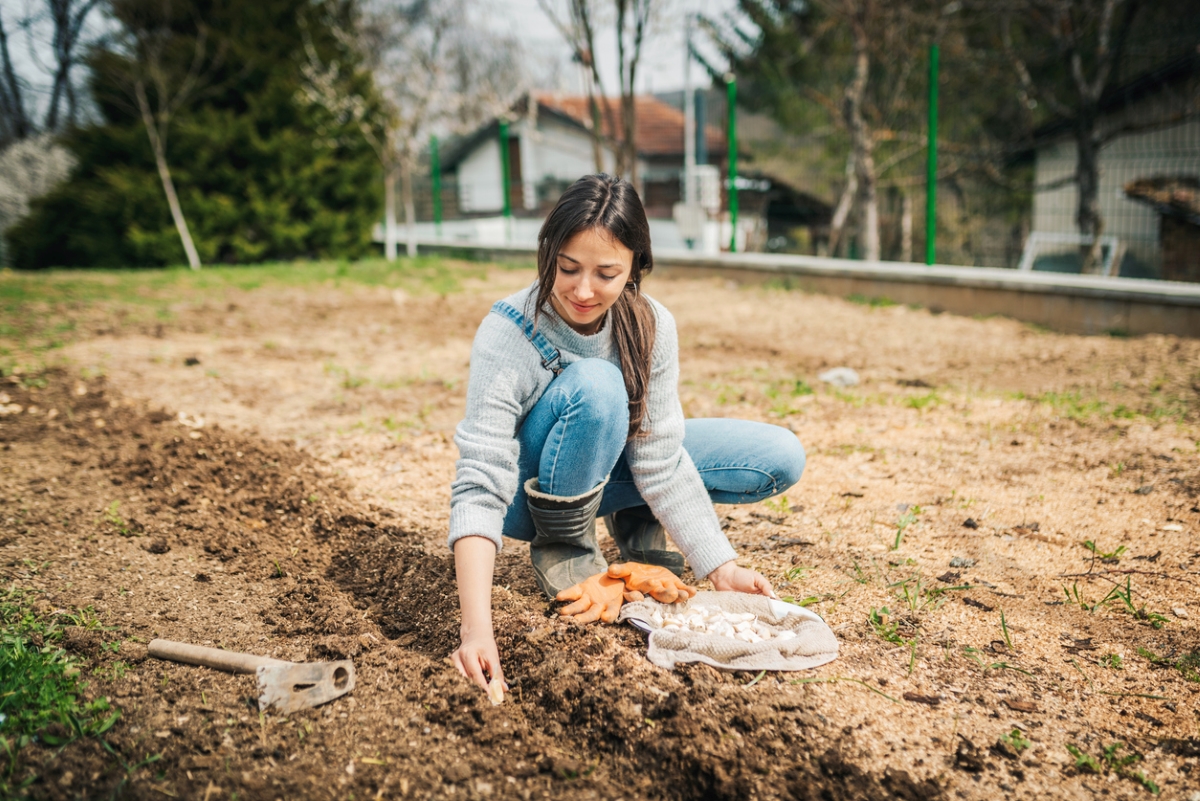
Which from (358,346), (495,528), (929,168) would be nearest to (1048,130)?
(929,168)

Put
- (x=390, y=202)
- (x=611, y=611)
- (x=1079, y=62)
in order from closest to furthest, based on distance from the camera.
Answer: (x=611, y=611) < (x=1079, y=62) < (x=390, y=202)

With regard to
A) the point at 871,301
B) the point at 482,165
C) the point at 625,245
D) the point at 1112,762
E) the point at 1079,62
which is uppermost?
the point at 482,165

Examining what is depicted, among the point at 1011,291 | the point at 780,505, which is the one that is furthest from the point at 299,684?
the point at 1011,291

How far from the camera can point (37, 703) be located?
155cm

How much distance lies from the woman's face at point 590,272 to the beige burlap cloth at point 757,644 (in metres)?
0.69

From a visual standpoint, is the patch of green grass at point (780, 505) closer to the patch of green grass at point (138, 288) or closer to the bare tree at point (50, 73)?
the patch of green grass at point (138, 288)

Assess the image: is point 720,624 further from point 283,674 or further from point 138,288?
point 138,288

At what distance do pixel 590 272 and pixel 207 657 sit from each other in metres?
1.08

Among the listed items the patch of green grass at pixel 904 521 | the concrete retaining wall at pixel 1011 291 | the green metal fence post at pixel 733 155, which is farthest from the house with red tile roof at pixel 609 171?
the patch of green grass at pixel 904 521

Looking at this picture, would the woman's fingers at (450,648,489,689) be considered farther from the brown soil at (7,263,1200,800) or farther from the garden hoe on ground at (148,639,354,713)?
the garden hoe on ground at (148,639,354,713)

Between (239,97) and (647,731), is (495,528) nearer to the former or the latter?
(647,731)

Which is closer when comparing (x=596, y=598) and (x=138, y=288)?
(x=596, y=598)

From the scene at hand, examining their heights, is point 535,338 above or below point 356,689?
above

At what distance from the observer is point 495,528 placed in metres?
1.65
